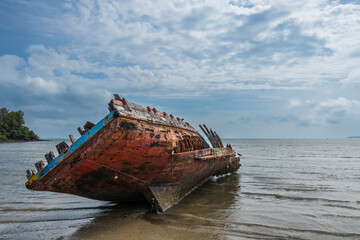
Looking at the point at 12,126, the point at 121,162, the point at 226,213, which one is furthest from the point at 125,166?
the point at 12,126

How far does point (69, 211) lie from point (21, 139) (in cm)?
8743

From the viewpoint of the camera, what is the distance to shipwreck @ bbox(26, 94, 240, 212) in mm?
4031

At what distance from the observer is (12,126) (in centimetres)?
7362

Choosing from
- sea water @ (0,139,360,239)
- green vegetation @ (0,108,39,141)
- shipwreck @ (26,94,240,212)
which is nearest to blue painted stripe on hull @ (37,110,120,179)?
shipwreck @ (26,94,240,212)

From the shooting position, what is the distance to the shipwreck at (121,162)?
403cm

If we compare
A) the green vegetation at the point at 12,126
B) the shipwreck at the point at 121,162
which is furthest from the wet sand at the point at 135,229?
the green vegetation at the point at 12,126

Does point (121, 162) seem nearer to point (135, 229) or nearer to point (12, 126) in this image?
point (135, 229)

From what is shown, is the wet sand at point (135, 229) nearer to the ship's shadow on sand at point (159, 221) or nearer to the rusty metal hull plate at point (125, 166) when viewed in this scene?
the ship's shadow on sand at point (159, 221)

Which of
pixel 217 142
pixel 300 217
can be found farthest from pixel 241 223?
pixel 217 142

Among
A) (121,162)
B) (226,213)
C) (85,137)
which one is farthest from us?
(226,213)

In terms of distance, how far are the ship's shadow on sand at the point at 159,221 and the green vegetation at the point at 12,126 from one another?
Answer: 7783cm

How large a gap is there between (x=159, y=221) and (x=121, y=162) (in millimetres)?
1457

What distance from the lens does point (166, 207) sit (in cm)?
544

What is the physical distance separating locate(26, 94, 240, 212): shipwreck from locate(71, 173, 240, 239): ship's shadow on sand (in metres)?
0.30
